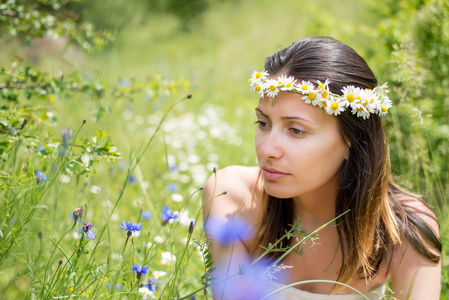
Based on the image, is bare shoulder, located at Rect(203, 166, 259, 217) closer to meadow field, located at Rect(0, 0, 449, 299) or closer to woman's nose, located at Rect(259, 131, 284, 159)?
meadow field, located at Rect(0, 0, 449, 299)

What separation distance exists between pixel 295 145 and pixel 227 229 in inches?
23.0

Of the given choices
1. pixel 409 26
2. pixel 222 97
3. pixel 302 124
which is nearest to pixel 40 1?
pixel 302 124

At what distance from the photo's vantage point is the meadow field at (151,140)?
146 centimetres

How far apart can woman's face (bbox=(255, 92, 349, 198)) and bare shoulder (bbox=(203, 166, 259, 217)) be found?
40 centimetres

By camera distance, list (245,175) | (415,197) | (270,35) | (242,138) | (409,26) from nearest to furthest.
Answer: (415,197) < (245,175) < (409,26) < (242,138) < (270,35)

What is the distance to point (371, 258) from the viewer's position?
1934mm

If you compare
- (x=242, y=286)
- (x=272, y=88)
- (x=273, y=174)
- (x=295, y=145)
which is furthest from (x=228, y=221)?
(x=272, y=88)

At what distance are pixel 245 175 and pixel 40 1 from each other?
1373 mm

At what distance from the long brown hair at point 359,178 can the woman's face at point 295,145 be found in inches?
3.7

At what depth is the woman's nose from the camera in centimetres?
167

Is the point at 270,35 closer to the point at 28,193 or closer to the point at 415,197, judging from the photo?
the point at 415,197

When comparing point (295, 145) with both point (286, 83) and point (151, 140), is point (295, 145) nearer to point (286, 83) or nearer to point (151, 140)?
point (286, 83)

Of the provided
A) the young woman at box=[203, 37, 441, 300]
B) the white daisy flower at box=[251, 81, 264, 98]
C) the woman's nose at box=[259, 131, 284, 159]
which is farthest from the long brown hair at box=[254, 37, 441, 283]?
the woman's nose at box=[259, 131, 284, 159]

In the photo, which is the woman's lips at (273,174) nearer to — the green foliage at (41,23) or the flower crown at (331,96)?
the flower crown at (331,96)
